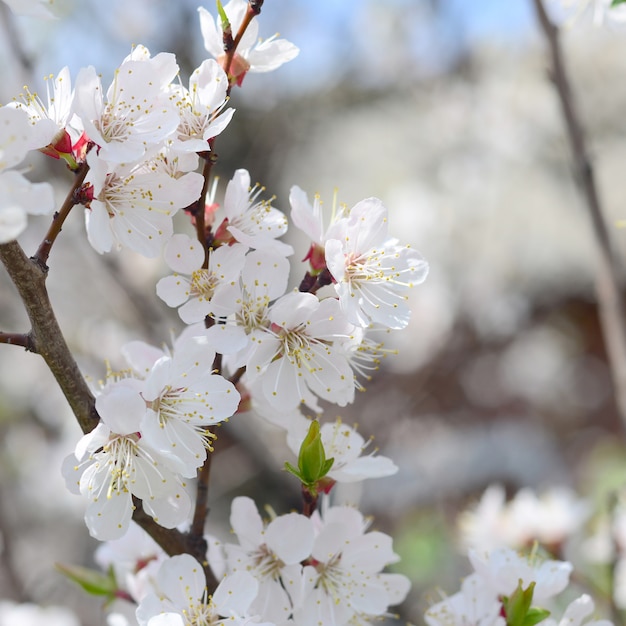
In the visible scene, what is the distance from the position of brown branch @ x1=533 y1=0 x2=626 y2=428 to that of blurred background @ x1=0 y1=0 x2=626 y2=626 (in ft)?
0.19

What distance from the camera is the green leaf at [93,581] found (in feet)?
2.59

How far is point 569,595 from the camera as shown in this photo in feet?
4.45

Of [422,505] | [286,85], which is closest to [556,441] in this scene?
[422,505]

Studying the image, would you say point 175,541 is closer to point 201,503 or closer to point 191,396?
point 201,503

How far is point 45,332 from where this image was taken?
0.57 m

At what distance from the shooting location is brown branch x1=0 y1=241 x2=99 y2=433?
1.82ft

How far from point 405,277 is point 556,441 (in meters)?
3.86

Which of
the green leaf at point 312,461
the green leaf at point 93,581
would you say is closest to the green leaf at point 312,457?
the green leaf at point 312,461

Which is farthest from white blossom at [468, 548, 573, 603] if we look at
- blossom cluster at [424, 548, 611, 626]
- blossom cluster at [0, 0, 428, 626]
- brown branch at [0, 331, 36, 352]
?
brown branch at [0, 331, 36, 352]

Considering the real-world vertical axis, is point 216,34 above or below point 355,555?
above

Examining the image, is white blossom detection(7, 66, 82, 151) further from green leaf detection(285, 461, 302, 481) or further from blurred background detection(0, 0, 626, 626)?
blurred background detection(0, 0, 626, 626)

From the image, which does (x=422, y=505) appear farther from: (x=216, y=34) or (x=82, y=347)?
(x=216, y=34)

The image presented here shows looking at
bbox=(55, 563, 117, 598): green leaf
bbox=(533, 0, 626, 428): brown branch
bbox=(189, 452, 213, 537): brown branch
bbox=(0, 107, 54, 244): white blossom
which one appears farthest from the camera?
bbox=(533, 0, 626, 428): brown branch

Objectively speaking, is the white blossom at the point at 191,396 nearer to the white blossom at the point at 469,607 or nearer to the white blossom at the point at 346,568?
the white blossom at the point at 346,568
